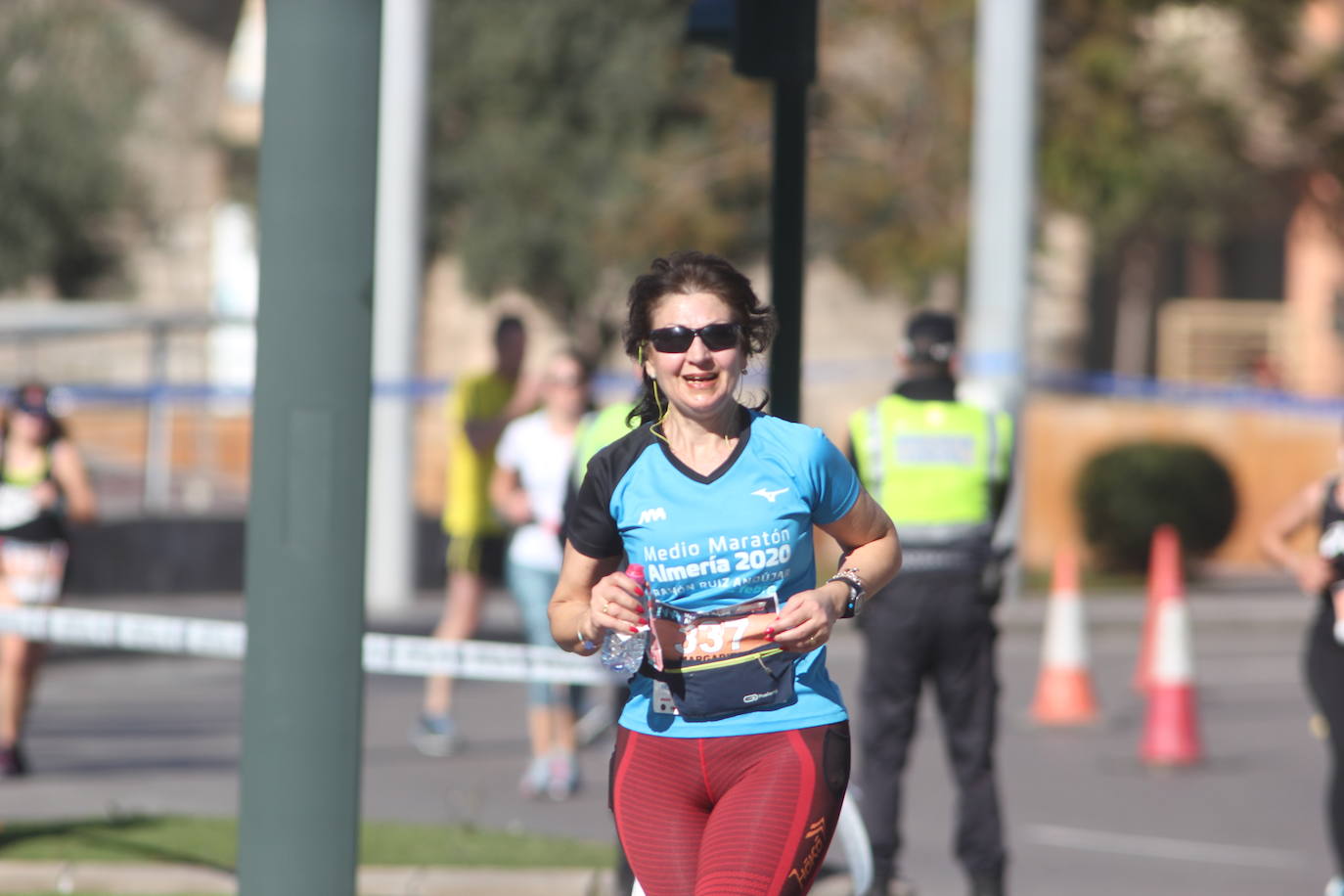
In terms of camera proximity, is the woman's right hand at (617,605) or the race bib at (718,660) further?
the race bib at (718,660)

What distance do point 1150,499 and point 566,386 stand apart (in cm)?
1222

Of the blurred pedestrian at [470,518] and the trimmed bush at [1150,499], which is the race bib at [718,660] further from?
the trimmed bush at [1150,499]

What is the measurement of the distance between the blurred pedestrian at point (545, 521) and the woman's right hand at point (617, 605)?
5287mm

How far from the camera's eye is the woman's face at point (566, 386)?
9.30 meters

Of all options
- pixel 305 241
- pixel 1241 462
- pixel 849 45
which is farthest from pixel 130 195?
pixel 305 241

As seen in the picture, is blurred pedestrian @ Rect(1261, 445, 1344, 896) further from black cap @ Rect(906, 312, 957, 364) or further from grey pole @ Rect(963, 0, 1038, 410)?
grey pole @ Rect(963, 0, 1038, 410)

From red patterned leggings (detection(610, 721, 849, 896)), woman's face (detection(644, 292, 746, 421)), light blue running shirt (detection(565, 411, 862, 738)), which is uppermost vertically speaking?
woman's face (detection(644, 292, 746, 421))

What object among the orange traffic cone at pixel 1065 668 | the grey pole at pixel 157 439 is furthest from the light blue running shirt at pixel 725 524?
the grey pole at pixel 157 439

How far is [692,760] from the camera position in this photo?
4.06 metres

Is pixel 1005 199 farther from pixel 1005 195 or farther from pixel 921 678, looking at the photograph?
pixel 921 678

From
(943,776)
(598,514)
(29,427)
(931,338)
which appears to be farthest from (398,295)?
(598,514)

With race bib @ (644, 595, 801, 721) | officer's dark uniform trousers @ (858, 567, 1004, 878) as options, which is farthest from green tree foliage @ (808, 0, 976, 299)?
race bib @ (644, 595, 801, 721)

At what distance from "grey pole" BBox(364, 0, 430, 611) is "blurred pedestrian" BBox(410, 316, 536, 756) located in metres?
5.64

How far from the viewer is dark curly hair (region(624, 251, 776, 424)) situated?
4094 millimetres
